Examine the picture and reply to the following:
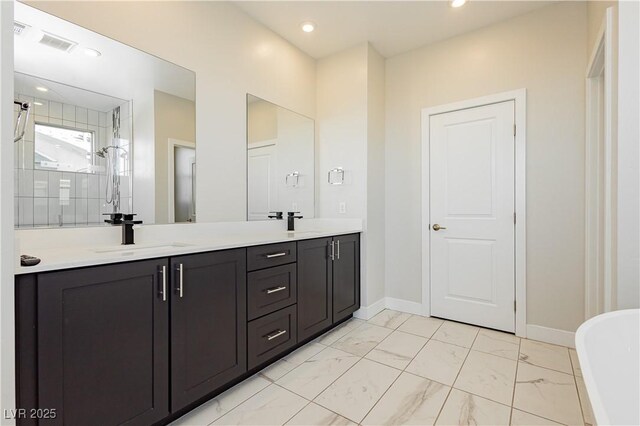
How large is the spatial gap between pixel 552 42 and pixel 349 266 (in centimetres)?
254

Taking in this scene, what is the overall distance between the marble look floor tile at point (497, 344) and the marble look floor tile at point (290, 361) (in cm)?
128

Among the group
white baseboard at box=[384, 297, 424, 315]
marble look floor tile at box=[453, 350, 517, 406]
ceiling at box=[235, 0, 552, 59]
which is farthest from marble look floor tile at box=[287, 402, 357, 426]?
ceiling at box=[235, 0, 552, 59]

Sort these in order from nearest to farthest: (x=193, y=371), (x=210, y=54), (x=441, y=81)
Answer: (x=193, y=371), (x=210, y=54), (x=441, y=81)

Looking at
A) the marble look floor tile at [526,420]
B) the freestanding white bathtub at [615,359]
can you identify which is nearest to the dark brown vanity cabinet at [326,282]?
A: the marble look floor tile at [526,420]

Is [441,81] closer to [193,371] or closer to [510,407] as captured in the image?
[510,407]

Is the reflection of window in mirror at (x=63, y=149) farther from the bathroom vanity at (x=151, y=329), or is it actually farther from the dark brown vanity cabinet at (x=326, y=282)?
the dark brown vanity cabinet at (x=326, y=282)

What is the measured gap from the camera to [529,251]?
2533 millimetres

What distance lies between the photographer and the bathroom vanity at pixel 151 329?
104 centimetres

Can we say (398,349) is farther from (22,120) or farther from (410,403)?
(22,120)

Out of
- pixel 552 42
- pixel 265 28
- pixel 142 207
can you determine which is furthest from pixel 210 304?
pixel 552 42

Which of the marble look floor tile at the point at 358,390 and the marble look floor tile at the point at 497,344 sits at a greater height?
the marble look floor tile at the point at 358,390

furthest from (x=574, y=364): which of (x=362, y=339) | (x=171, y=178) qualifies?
(x=171, y=178)

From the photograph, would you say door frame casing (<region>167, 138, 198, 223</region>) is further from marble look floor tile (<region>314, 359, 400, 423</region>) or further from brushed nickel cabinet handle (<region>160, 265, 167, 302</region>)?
marble look floor tile (<region>314, 359, 400, 423</region>)

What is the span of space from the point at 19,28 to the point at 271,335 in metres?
2.12
